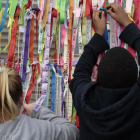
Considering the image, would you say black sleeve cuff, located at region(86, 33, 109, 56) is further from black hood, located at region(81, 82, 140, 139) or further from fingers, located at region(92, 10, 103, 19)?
black hood, located at region(81, 82, 140, 139)

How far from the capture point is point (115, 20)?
154 centimetres

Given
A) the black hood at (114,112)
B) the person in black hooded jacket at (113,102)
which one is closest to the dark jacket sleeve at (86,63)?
the person in black hooded jacket at (113,102)

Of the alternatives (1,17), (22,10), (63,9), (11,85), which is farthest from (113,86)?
(1,17)

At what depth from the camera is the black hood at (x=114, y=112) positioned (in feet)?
3.12

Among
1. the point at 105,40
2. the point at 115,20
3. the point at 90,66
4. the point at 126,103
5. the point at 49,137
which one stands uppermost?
the point at 115,20

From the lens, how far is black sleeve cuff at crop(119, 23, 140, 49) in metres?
1.40

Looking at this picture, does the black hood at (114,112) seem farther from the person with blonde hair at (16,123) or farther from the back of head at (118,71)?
the person with blonde hair at (16,123)

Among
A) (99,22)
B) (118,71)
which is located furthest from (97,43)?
(118,71)

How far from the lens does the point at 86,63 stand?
142 cm

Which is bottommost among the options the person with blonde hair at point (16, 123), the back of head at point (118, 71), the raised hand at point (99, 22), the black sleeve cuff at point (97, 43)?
the person with blonde hair at point (16, 123)

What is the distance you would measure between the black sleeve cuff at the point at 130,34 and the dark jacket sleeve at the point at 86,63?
0.51 ft

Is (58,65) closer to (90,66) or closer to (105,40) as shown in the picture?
(90,66)

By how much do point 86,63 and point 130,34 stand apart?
41 cm

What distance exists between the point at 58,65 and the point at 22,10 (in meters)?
0.58
